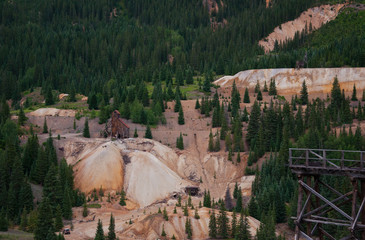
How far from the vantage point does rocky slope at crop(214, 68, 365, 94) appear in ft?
503

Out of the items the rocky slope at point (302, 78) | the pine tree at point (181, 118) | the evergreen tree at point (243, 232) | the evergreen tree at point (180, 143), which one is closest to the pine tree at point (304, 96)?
the rocky slope at point (302, 78)

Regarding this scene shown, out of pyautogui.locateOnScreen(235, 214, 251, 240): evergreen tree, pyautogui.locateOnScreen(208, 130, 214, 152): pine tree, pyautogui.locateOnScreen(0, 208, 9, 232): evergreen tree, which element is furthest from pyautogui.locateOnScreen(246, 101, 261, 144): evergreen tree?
pyautogui.locateOnScreen(0, 208, 9, 232): evergreen tree

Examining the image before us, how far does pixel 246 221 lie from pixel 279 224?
10755mm

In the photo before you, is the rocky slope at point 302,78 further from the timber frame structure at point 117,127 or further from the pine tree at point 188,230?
the pine tree at point 188,230

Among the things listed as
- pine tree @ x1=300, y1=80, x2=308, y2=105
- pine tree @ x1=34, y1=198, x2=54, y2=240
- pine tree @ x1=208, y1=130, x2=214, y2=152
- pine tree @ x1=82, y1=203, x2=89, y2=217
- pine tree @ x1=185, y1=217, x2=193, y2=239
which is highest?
pine tree @ x1=300, y1=80, x2=308, y2=105

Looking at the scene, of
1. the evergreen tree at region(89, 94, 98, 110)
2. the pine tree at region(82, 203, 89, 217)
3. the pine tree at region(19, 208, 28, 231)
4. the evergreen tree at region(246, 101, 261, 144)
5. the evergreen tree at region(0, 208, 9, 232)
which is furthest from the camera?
the evergreen tree at region(89, 94, 98, 110)

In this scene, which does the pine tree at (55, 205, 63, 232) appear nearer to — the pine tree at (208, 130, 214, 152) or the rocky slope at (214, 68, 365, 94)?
the pine tree at (208, 130, 214, 152)

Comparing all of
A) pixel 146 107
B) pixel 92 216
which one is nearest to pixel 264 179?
pixel 92 216

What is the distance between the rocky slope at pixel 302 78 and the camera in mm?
153375

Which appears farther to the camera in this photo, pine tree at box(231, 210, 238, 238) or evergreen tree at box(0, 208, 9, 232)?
pine tree at box(231, 210, 238, 238)

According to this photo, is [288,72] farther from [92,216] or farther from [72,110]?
[92,216]

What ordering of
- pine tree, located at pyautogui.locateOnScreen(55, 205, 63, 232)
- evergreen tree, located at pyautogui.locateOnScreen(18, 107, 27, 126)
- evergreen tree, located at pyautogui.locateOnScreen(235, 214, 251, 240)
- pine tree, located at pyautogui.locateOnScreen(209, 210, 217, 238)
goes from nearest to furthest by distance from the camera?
evergreen tree, located at pyautogui.locateOnScreen(235, 214, 251, 240), pine tree, located at pyautogui.locateOnScreen(209, 210, 217, 238), pine tree, located at pyautogui.locateOnScreen(55, 205, 63, 232), evergreen tree, located at pyautogui.locateOnScreen(18, 107, 27, 126)

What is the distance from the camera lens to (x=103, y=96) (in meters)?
147

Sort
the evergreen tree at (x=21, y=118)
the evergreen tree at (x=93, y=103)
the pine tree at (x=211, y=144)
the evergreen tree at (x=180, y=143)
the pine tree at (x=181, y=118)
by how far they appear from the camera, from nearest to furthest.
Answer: the pine tree at (x=211, y=144) → the evergreen tree at (x=180, y=143) → the evergreen tree at (x=21, y=118) → the pine tree at (x=181, y=118) → the evergreen tree at (x=93, y=103)
